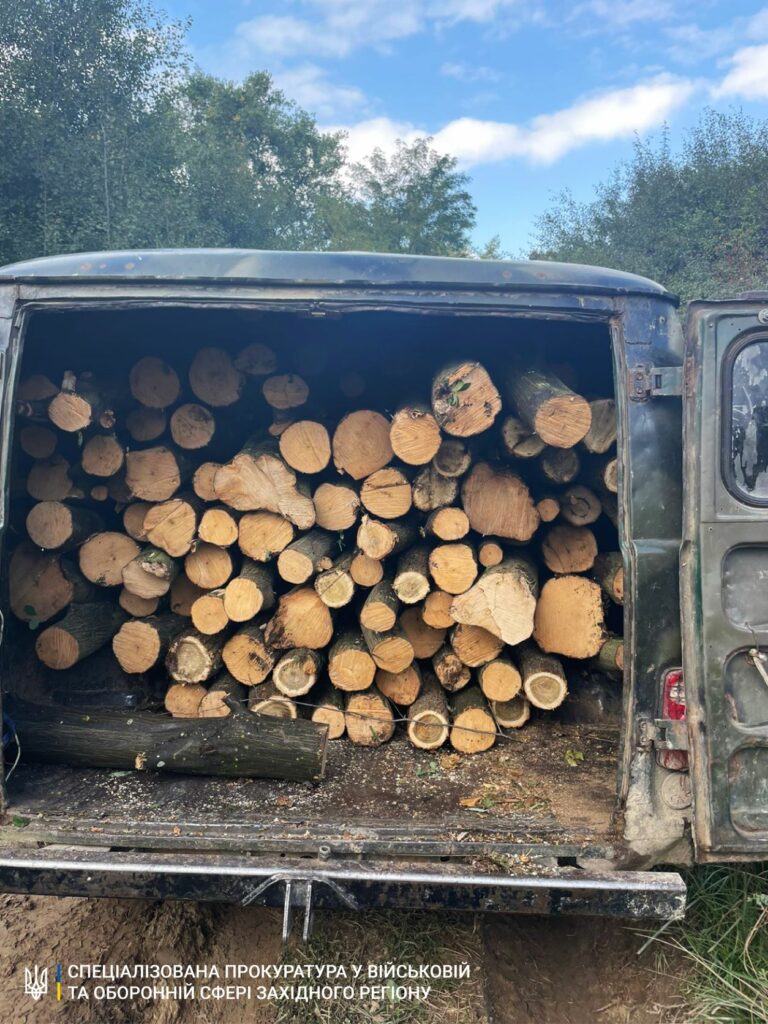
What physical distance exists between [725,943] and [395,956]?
1.16 metres

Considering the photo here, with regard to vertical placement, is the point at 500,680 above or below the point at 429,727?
above

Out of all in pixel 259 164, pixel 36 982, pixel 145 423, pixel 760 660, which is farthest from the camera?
pixel 259 164

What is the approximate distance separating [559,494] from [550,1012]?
6.60ft

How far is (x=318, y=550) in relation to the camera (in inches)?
122

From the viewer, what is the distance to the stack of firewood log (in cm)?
291

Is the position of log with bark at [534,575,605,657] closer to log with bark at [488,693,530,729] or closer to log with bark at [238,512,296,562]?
log with bark at [488,693,530,729]

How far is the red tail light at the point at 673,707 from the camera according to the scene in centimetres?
203

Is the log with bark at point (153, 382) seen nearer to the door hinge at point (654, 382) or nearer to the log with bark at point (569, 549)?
the log with bark at point (569, 549)

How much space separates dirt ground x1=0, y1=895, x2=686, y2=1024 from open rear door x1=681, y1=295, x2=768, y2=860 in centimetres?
83

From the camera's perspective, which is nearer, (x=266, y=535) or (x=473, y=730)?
(x=473, y=730)

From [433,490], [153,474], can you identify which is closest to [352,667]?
[433,490]

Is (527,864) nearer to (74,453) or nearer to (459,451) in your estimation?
(459,451)

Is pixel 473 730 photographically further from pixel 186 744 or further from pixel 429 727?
pixel 186 744

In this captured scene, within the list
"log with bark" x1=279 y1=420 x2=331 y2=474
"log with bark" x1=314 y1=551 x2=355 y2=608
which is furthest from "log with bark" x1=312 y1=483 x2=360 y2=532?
"log with bark" x1=314 y1=551 x2=355 y2=608
